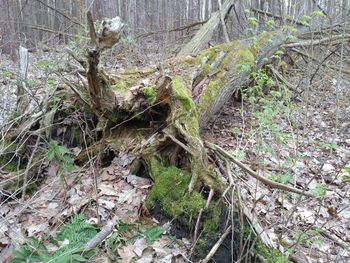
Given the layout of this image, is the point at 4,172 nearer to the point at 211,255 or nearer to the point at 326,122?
the point at 211,255

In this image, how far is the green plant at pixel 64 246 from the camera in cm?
220

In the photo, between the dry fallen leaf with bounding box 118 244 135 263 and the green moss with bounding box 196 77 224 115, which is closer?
the dry fallen leaf with bounding box 118 244 135 263

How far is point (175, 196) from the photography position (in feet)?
9.31

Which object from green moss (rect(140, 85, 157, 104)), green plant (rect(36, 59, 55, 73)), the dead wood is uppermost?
the dead wood

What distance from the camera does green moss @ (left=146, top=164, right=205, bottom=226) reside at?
2.71 metres

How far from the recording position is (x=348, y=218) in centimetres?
323

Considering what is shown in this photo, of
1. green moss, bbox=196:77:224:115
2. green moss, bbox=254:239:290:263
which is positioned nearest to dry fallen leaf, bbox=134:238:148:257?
green moss, bbox=254:239:290:263

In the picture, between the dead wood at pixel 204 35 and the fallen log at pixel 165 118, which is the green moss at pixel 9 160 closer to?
the fallen log at pixel 165 118

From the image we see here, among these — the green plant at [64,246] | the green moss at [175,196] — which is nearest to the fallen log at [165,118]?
the green moss at [175,196]

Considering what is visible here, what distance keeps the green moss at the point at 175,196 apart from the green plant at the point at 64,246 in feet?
1.89

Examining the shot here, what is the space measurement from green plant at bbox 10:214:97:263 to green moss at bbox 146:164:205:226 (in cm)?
58

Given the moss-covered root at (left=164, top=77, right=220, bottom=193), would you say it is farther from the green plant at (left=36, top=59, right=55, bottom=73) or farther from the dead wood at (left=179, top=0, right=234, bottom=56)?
the dead wood at (left=179, top=0, right=234, bottom=56)

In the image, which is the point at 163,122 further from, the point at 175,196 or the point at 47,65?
the point at 47,65

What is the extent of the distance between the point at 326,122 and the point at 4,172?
4.76m
